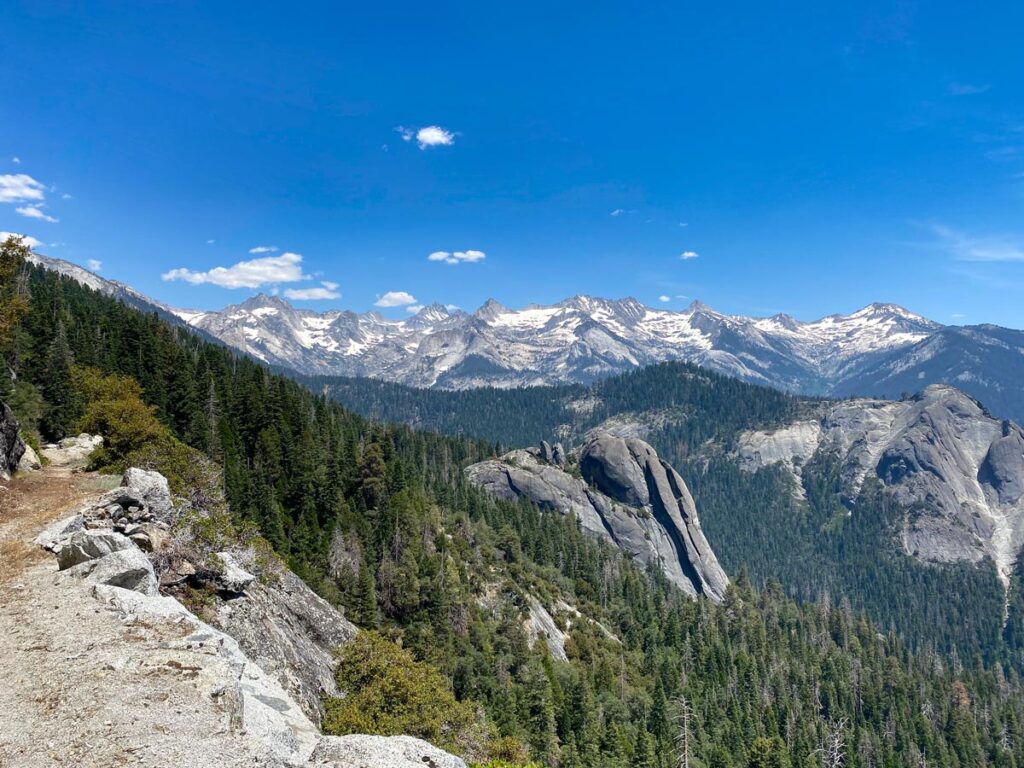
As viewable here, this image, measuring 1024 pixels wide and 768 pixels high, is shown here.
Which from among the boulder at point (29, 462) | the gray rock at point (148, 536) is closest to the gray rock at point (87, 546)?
the gray rock at point (148, 536)

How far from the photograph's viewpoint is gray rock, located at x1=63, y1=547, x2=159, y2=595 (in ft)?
73.2

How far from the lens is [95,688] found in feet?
54.2

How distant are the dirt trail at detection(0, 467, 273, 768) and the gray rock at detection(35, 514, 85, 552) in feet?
7.04

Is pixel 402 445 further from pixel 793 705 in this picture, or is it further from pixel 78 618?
pixel 78 618

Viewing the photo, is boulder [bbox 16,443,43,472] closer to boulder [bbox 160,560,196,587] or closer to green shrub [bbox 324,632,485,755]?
boulder [bbox 160,560,196,587]

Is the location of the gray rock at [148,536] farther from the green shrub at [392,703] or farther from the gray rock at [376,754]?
the gray rock at [376,754]

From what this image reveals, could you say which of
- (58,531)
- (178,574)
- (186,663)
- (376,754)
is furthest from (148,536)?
(376,754)

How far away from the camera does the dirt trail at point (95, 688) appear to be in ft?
47.6

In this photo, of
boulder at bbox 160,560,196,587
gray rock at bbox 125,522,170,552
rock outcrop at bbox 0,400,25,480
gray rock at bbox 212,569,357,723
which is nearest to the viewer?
boulder at bbox 160,560,196,587

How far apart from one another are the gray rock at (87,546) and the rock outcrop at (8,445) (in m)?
14.1

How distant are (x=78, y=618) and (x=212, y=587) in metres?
9.11

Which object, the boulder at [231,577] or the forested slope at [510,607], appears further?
the forested slope at [510,607]

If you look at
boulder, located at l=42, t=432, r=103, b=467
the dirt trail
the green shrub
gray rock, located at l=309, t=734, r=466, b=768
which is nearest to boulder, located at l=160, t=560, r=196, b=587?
the dirt trail

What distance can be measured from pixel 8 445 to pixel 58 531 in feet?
46.1
